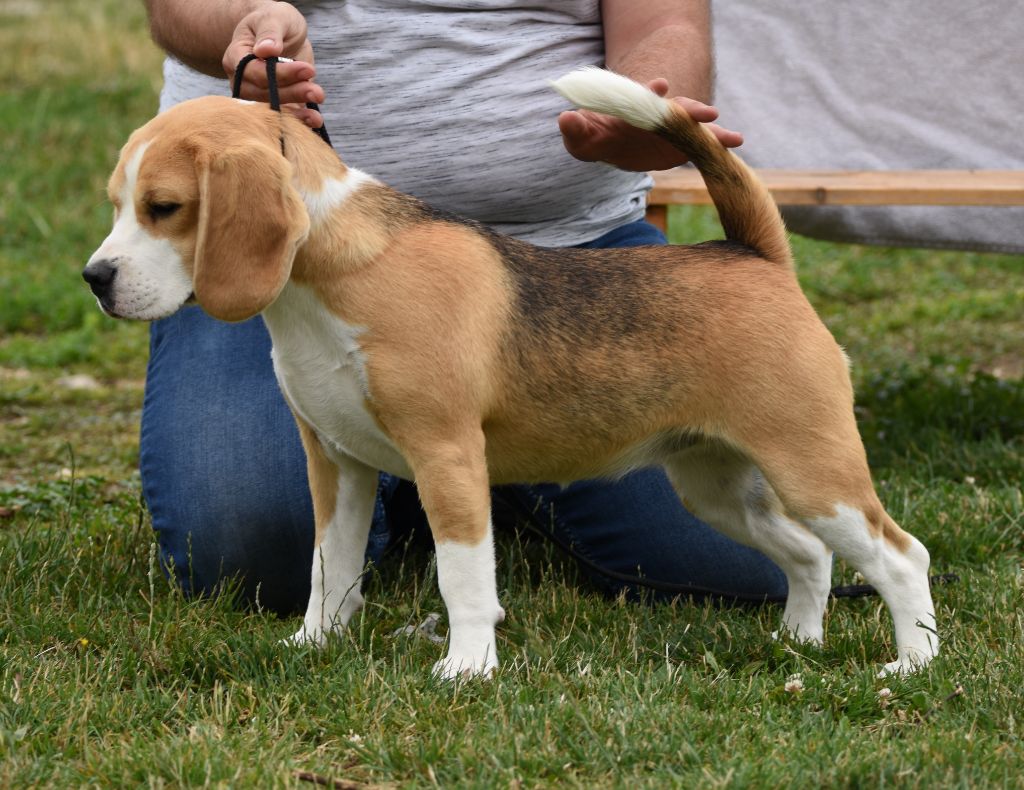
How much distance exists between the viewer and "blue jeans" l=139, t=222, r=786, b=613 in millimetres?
3500

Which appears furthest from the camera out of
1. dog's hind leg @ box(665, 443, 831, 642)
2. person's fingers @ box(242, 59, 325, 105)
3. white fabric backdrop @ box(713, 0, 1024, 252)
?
white fabric backdrop @ box(713, 0, 1024, 252)

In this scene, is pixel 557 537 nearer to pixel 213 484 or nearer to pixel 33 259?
pixel 213 484

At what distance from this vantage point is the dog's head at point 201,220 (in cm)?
246

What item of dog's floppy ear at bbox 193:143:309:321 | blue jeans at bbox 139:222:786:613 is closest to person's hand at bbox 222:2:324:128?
dog's floppy ear at bbox 193:143:309:321

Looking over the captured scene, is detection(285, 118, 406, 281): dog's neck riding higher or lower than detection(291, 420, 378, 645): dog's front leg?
higher

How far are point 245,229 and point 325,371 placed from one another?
1.28ft

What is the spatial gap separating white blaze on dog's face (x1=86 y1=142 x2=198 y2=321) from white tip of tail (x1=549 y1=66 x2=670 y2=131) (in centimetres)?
79

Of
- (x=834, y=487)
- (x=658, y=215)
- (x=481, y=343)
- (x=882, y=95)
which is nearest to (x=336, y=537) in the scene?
(x=481, y=343)

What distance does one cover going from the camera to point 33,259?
7.59 m

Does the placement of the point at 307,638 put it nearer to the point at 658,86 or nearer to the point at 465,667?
the point at 465,667

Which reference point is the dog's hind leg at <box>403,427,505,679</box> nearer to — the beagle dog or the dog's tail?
the beagle dog

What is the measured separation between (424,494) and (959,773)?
114 centimetres

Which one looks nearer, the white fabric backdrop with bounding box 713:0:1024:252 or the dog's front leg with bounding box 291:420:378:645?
the dog's front leg with bounding box 291:420:378:645

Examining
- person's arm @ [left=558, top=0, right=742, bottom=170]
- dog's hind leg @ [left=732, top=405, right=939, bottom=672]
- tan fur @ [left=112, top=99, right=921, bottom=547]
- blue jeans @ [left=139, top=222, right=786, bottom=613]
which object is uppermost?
person's arm @ [left=558, top=0, right=742, bottom=170]
